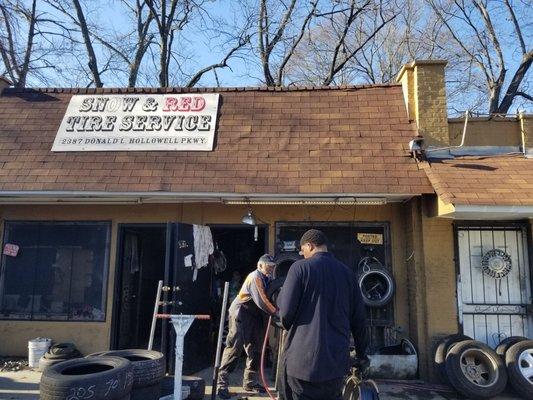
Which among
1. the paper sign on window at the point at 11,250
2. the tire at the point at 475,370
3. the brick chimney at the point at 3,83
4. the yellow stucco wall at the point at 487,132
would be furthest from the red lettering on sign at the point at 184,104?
the tire at the point at 475,370

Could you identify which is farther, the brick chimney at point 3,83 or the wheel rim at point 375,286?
the brick chimney at point 3,83

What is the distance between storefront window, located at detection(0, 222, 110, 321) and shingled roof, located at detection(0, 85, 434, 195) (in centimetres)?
117

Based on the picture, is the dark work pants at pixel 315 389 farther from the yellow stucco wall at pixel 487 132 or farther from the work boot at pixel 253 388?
the yellow stucco wall at pixel 487 132

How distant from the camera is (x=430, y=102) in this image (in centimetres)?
880

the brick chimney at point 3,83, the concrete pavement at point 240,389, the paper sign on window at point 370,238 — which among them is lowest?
the concrete pavement at point 240,389

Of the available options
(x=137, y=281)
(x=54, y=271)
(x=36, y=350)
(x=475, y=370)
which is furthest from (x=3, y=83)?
(x=475, y=370)

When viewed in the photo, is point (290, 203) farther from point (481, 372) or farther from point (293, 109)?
point (481, 372)

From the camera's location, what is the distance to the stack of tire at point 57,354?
7504 mm

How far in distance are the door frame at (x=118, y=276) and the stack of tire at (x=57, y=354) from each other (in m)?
0.70

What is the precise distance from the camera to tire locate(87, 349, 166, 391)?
549 cm

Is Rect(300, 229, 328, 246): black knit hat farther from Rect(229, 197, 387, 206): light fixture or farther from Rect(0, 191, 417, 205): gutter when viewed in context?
Rect(229, 197, 387, 206): light fixture

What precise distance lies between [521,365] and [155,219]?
21.2ft

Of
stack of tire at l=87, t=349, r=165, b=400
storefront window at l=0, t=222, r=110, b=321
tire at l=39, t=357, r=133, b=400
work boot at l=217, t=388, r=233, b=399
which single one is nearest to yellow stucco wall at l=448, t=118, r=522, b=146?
work boot at l=217, t=388, r=233, b=399

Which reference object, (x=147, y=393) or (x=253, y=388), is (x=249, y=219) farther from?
(x=147, y=393)
